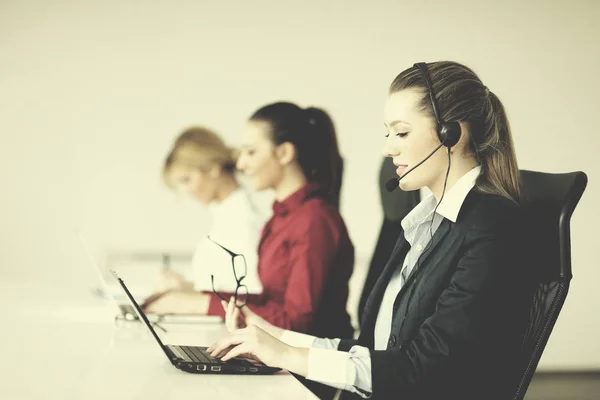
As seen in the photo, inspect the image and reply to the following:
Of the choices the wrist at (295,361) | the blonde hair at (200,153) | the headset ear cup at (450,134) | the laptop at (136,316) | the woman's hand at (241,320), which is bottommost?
the laptop at (136,316)

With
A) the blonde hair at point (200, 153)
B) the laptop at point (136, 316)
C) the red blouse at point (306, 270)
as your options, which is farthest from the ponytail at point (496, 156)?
the blonde hair at point (200, 153)

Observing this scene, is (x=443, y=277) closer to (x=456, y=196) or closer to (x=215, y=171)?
(x=456, y=196)

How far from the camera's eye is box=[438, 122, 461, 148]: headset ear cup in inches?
50.7

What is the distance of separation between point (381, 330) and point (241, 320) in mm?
328

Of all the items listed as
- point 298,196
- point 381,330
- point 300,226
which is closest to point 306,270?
point 300,226

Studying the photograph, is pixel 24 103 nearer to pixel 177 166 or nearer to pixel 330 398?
pixel 177 166

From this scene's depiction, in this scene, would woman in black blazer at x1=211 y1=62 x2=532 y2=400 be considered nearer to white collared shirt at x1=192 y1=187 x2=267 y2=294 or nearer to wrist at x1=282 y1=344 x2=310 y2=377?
wrist at x1=282 y1=344 x2=310 y2=377

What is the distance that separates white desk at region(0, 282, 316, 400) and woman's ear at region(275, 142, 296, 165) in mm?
658

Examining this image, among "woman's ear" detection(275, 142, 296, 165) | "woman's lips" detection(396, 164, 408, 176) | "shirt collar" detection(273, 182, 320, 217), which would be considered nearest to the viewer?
"woman's lips" detection(396, 164, 408, 176)

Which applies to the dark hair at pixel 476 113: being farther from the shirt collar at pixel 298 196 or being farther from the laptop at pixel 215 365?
the shirt collar at pixel 298 196

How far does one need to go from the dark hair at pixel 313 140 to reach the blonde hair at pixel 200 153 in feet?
2.35

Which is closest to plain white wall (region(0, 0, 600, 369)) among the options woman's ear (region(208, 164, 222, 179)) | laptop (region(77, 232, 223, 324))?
woman's ear (region(208, 164, 222, 179))

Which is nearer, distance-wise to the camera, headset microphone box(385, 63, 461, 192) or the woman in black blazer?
the woman in black blazer

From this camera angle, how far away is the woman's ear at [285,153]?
7.60 ft
